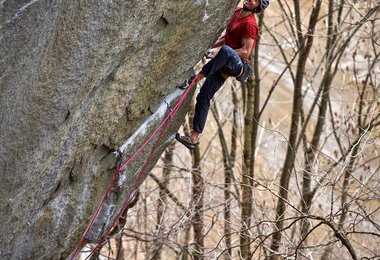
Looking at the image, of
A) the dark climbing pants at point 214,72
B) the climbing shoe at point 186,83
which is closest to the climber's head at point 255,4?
the dark climbing pants at point 214,72

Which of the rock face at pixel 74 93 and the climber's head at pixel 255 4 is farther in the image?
the climber's head at pixel 255 4

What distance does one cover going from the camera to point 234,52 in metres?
6.62

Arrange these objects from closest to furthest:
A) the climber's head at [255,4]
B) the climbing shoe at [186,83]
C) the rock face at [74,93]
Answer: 1. the rock face at [74,93]
2. the climber's head at [255,4]
3. the climbing shoe at [186,83]

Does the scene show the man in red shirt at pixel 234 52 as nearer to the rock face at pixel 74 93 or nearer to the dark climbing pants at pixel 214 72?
the dark climbing pants at pixel 214 72

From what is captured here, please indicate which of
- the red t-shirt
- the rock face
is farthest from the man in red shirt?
the rock face

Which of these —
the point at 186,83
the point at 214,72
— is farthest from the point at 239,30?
the point at 186,83

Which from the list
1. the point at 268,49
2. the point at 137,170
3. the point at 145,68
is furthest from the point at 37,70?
the point at 268,49

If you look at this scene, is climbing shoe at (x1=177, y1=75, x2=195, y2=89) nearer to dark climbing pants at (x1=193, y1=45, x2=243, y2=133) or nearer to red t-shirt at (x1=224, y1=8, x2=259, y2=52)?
dark climbing pants at (x1=193, y1=45, x2=243, y2=133)

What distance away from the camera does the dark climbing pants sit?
21.7 feet

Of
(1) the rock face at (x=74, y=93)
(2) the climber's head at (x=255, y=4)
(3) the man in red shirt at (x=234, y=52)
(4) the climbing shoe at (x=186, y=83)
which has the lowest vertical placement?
(1) the rock face at (x=74, y=93)

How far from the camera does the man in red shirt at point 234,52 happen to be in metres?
6.61

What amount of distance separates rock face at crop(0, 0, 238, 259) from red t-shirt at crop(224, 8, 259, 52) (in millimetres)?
270

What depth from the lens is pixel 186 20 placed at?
5.97 m

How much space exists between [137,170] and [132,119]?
932 millimetres
